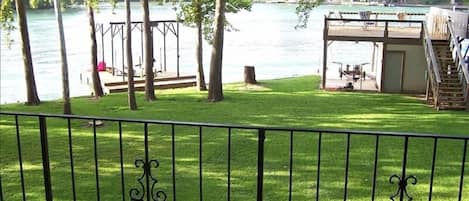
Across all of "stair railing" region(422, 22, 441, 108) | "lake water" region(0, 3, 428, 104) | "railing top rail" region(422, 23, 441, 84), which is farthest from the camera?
"lake water" region(0, 3, 428, 104)

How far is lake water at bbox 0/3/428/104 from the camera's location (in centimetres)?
2861

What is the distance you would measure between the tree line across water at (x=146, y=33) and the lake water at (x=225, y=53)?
1.79 meters

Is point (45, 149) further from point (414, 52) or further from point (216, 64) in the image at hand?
point (414, 52)

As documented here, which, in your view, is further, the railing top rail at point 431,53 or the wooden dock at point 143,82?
the wooden dock at point 143,82

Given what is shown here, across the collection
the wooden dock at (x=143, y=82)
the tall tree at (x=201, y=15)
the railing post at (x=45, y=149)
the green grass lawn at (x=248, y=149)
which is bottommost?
the wooden dock at (x=143, y=82)

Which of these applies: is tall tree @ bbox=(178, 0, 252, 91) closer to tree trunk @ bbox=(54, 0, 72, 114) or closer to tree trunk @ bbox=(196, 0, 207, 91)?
tree trunk @ bbox=(196, 0, 207, 91)

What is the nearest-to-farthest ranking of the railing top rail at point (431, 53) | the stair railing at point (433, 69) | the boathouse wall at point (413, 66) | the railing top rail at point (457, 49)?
the railing top rail at point (457, 49) < the stair railing at point (433, 69) < the railing top rail at point (431, 53) < the boathouse wall at point (413, 66)

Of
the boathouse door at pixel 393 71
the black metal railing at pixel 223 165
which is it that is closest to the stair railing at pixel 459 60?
the boathouse door at pixel 393 71

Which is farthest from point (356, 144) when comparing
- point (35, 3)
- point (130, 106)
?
point (35, 3)

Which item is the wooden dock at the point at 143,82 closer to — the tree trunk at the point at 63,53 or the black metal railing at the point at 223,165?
the tree trunk at the point at 63,53

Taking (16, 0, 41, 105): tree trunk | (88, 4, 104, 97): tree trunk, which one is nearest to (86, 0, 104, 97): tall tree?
(88, 4, 104, 97): tree trunk

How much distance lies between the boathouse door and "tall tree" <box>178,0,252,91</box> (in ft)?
21.0

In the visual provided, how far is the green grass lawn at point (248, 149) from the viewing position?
744 cm

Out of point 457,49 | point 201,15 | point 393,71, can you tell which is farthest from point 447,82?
point 201,15
